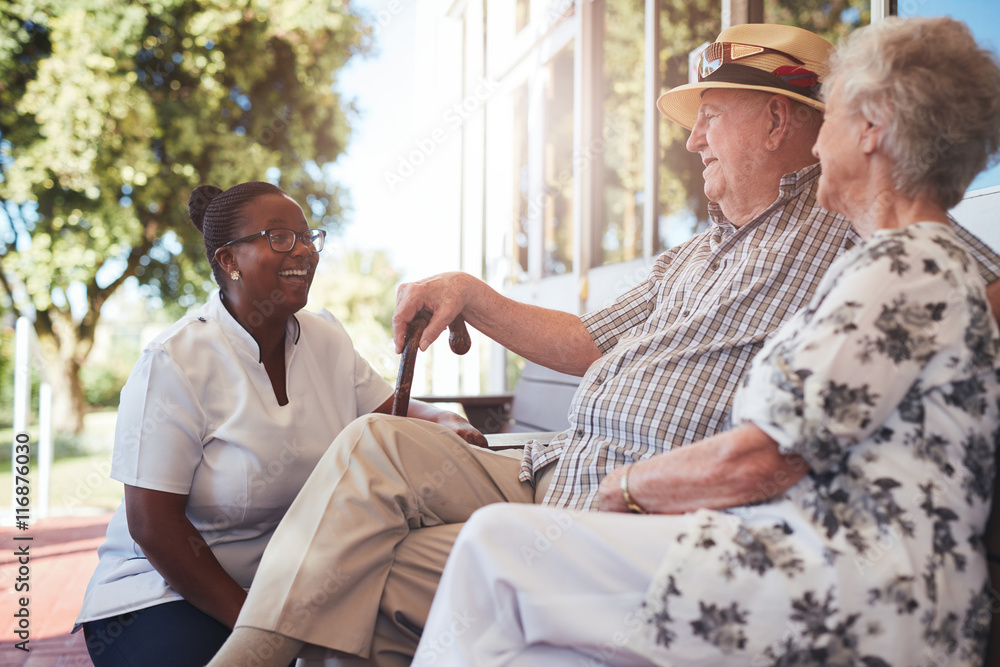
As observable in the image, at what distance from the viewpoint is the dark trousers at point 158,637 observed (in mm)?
1552

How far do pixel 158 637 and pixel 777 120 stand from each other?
1.72 meters

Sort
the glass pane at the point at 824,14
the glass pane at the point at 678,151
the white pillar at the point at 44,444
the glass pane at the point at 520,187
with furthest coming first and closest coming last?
the glass pane at the point at 520,187 < the white pillar at the point at 44,444 < the glass pane at the point at 678,151 < the glass pane at the point at 824,14

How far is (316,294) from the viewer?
Answer: 1226cm

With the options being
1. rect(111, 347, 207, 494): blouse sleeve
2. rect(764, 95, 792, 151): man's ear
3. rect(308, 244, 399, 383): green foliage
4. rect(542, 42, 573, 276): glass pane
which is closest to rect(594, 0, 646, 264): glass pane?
rect(542, 42, 573, 276): glass pane

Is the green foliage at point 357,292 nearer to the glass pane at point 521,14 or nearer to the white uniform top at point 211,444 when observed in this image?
the glass pane at point 521,14

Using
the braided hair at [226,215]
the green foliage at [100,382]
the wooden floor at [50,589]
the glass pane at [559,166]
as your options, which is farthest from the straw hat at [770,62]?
the green foliage at [100,382]

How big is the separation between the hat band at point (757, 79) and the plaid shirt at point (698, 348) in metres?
0.17

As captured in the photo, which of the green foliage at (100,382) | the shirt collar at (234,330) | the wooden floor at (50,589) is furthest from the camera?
the green foliage at (100,382)

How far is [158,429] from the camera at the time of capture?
1593 millimetres

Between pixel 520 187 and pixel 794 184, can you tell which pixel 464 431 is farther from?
pixel 520 187

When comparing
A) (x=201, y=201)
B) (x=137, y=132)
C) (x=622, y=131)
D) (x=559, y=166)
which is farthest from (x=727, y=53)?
(x=137, y=132)

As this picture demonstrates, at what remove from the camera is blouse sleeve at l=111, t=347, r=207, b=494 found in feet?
5.17

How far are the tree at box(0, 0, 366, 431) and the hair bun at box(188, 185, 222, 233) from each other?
7068 millimetres

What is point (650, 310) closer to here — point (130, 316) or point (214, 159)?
point (214, 159)
